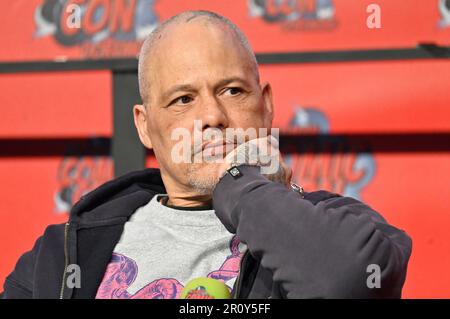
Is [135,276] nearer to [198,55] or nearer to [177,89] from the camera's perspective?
[177,89]

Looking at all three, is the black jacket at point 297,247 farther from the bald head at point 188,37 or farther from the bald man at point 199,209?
the bald head at point 188,37

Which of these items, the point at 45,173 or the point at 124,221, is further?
the point at 45,173

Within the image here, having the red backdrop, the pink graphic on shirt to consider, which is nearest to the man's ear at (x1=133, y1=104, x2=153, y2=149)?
the pink graphic on shirt

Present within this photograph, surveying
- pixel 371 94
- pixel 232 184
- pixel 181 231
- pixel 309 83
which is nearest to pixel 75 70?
pixel 309 83

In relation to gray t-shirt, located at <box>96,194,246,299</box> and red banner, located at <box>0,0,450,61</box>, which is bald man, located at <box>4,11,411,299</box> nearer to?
gray t-shirt, located at <box>96,194,246,299</box>

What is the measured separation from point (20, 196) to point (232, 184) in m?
2.18

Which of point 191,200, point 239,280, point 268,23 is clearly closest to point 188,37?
point 191,200

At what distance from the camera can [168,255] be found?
212cm

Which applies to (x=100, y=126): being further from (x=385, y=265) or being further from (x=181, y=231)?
(x=385, y=265)

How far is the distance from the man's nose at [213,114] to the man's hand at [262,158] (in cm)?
15

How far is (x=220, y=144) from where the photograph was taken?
202 cm

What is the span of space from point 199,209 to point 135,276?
28 centimetres

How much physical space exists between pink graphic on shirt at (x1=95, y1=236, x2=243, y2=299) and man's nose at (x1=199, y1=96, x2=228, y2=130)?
1.08 feet

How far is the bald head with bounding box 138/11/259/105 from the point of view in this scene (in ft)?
7.13
